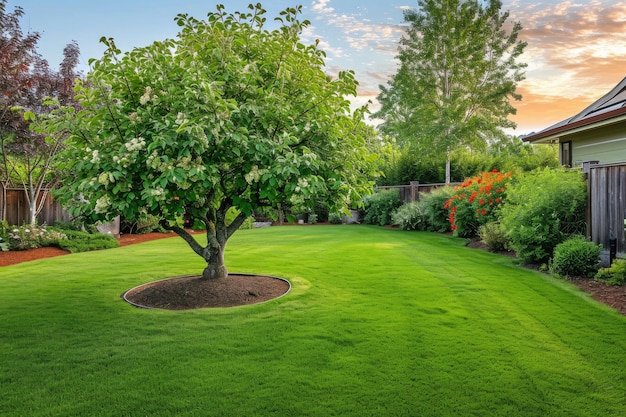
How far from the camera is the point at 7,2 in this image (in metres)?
11.8

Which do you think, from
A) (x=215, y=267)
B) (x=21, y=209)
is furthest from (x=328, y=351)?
(x=21, y=209)

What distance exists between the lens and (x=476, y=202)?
39.4 feet

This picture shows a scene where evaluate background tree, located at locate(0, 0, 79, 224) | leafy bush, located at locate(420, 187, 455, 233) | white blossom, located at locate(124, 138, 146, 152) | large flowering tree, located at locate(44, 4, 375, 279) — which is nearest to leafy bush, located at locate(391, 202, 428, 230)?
leafy bush, located at locate(420, 187, 455, 233)

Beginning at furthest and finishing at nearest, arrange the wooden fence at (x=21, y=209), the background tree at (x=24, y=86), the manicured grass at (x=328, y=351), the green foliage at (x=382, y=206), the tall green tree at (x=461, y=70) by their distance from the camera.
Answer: the tall green tree at (x=461, y=70) < the green foliage at (x=382, y=206) < the wooden fence at (x=21, y=209) < the background tree at (x=24, y=86) < the manicured grass at (x=328, y=351)

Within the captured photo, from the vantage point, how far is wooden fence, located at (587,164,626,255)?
732 cm

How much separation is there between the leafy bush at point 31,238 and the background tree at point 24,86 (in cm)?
140

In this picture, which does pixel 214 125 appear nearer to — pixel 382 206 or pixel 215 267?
pixel 215 267

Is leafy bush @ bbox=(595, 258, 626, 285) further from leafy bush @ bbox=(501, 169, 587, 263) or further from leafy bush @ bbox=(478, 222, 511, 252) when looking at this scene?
leafy bush @ bbox=(478, 222, 511, 252)

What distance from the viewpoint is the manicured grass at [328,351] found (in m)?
3.06

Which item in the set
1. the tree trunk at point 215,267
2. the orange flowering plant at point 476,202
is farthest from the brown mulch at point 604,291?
the tree trunk at point 215,267

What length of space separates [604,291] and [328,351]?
4.71 metres

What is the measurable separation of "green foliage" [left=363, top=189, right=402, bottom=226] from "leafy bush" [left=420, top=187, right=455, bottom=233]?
2892 mm

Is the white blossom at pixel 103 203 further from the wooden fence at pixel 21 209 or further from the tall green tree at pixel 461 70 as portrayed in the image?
the tall green tree at pixel 461 70

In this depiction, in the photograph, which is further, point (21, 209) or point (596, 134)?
point (21, 209)
